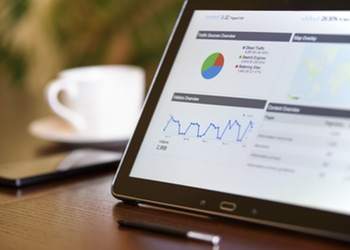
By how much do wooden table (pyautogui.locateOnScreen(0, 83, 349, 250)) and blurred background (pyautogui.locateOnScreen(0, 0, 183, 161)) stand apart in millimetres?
779

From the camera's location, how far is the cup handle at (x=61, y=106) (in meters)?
0.98

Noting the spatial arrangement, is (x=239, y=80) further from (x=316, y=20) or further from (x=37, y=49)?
(x=37, y=49)

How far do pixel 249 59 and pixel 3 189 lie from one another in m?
0.31

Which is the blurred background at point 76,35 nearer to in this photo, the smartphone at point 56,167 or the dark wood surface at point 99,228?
the smartphone at point 56,167

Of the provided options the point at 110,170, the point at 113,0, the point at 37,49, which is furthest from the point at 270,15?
the point at 37,49

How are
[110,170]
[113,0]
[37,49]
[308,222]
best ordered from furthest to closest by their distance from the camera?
[37,49] < [113,0] < [110,170] < [308,222]

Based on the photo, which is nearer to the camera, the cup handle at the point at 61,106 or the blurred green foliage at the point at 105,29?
the cup handle at the point at 61,106

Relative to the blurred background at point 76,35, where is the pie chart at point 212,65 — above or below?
below

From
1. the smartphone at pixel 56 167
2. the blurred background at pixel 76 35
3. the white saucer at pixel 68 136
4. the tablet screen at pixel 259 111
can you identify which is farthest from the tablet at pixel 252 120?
the blurred background at pixel 76 35

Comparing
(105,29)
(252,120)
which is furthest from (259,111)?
(105,29)

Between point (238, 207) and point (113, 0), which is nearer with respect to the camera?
point (238, 207)

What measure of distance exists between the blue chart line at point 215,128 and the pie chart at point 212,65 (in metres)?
0.05

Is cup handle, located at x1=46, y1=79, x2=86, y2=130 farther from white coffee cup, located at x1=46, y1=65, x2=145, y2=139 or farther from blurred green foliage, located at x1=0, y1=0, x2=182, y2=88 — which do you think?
blurred green foliage, located at x1=0, y1=0, x2=182, y2=88

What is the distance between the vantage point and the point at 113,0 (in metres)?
1.52
